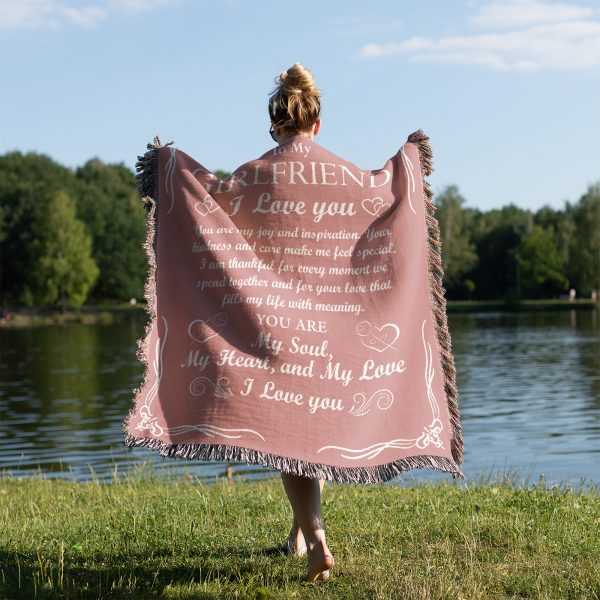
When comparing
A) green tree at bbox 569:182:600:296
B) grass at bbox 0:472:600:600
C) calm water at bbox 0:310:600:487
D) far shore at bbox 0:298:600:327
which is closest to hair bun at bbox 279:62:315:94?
grass at bbox 0:472:600:600

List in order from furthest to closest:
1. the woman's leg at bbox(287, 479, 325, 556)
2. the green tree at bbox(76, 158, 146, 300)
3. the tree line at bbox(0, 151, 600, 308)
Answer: the green tree at bbox(76, 158, 146, 300)
the tree line at bbox(0, 151, 600, 308)
the woman's leg at bbox(287, 479, 325, 556)

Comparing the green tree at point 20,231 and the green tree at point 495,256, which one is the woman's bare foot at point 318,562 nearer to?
the green tree at point 20,231

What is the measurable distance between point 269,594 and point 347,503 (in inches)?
93.9

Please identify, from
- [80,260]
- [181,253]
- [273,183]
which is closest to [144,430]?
[181,253]

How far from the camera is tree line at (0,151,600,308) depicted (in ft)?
246

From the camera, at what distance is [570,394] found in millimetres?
23797

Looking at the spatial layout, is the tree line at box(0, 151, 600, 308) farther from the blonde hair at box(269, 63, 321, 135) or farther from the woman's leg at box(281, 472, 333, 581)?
the woman's leg at box(281, 472, 333, 581)

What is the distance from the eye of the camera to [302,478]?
15.8 feet

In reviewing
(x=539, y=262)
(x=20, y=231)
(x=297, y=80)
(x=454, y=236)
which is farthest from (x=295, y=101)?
(x=539, y=262)

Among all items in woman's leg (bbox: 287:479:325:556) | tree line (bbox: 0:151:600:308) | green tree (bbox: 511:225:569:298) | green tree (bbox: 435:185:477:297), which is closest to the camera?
woman's leg (bbox: 287:479:325:556)

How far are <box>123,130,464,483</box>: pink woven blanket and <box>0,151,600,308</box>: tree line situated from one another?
63456mm

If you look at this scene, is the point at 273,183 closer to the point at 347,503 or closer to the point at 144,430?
the point at 144,430

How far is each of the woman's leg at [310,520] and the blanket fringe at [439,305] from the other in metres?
0.77

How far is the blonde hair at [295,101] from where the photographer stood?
501cm
